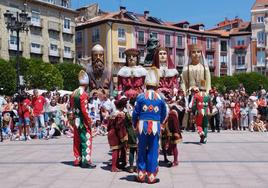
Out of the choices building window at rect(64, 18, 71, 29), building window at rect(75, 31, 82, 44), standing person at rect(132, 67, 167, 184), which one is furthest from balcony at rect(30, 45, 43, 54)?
standing person at rect(132, 67, 167, 184)

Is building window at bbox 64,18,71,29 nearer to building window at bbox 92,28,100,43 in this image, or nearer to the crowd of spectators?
building window at bbox 92,28,100,43

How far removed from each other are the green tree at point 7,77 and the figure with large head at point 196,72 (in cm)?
2957

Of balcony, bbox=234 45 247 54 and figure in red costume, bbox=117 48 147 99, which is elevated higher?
balcony, bbox=234 45 247 54

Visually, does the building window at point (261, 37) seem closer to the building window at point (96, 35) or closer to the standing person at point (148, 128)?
the building window at point (96, 35)

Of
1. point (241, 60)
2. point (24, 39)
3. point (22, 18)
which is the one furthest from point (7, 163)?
point (241, 60)

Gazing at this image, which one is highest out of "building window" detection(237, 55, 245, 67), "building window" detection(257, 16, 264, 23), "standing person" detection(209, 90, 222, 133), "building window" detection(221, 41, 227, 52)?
"building window" detection(257, 16, 264, 23)

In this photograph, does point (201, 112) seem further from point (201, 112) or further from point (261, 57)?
point (261, 57)

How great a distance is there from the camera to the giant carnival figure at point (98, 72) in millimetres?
16212

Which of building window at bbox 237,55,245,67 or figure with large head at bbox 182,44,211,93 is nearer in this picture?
figure with large head at bbox 182,44,211,93

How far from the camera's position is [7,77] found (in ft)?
147

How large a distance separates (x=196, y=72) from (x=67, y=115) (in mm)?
5185

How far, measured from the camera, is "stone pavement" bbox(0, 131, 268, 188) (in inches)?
320

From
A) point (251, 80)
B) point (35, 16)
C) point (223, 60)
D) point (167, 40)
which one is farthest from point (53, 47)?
point (223, 60)

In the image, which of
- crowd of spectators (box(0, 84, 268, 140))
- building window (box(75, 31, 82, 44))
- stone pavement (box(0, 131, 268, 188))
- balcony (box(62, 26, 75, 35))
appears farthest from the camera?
building window (box(75, 31, 82, 44))
